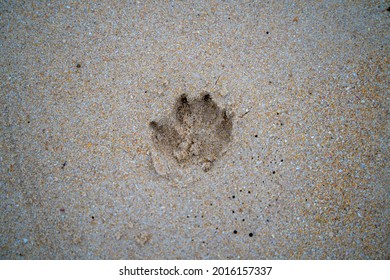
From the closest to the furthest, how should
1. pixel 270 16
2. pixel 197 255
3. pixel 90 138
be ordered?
pixel 197 255
pixel 90 138
pixel 270 16

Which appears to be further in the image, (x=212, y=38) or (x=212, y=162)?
(x=212, y=38)

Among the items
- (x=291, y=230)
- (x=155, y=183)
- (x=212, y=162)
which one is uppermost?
(x=212, y=162)

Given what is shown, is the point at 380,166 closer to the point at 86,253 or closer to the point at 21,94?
the point at 86,253

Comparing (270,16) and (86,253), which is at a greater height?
(270,16)

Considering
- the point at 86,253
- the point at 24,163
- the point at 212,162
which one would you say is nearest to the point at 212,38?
the point at 212,162
